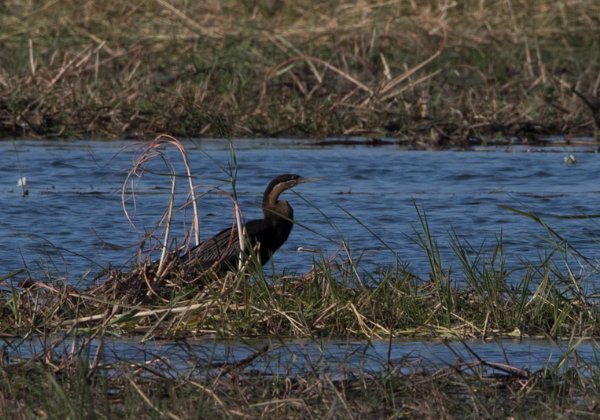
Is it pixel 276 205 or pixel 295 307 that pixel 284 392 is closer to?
pixel 295 307

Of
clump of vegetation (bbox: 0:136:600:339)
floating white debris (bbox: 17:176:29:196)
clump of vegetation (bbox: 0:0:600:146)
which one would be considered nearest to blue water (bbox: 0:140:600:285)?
floating white debris (bbox: 17:176:29:196)

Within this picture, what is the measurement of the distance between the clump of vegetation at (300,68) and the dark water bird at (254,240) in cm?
344

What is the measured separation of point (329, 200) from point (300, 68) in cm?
506

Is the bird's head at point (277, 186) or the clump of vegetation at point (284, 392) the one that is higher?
the bird's head at point (277, 186)

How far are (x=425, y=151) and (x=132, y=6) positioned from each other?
22.4ft

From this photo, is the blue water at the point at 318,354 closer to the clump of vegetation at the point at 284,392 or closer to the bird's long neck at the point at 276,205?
the clump of vegetation at the point at 284,392

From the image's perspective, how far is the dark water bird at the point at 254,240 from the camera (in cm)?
695

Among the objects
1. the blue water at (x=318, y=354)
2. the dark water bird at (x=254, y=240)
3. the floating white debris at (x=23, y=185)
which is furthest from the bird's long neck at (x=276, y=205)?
the floating white debris at (x=23, y=185)

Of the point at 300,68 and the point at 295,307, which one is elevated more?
the point at 300,68

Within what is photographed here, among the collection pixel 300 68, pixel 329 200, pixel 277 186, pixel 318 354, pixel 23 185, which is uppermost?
pixel 300 68

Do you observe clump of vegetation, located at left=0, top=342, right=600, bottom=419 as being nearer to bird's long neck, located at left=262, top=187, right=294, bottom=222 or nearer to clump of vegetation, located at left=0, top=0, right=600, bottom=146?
bird's long neck, located at left=262, top=187, right=294, bottom=222

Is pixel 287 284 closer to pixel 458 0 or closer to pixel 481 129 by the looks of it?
pixel 481 129

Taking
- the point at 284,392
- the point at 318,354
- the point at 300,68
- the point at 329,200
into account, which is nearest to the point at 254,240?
the point at 318,354

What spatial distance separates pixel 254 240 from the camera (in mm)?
7859
